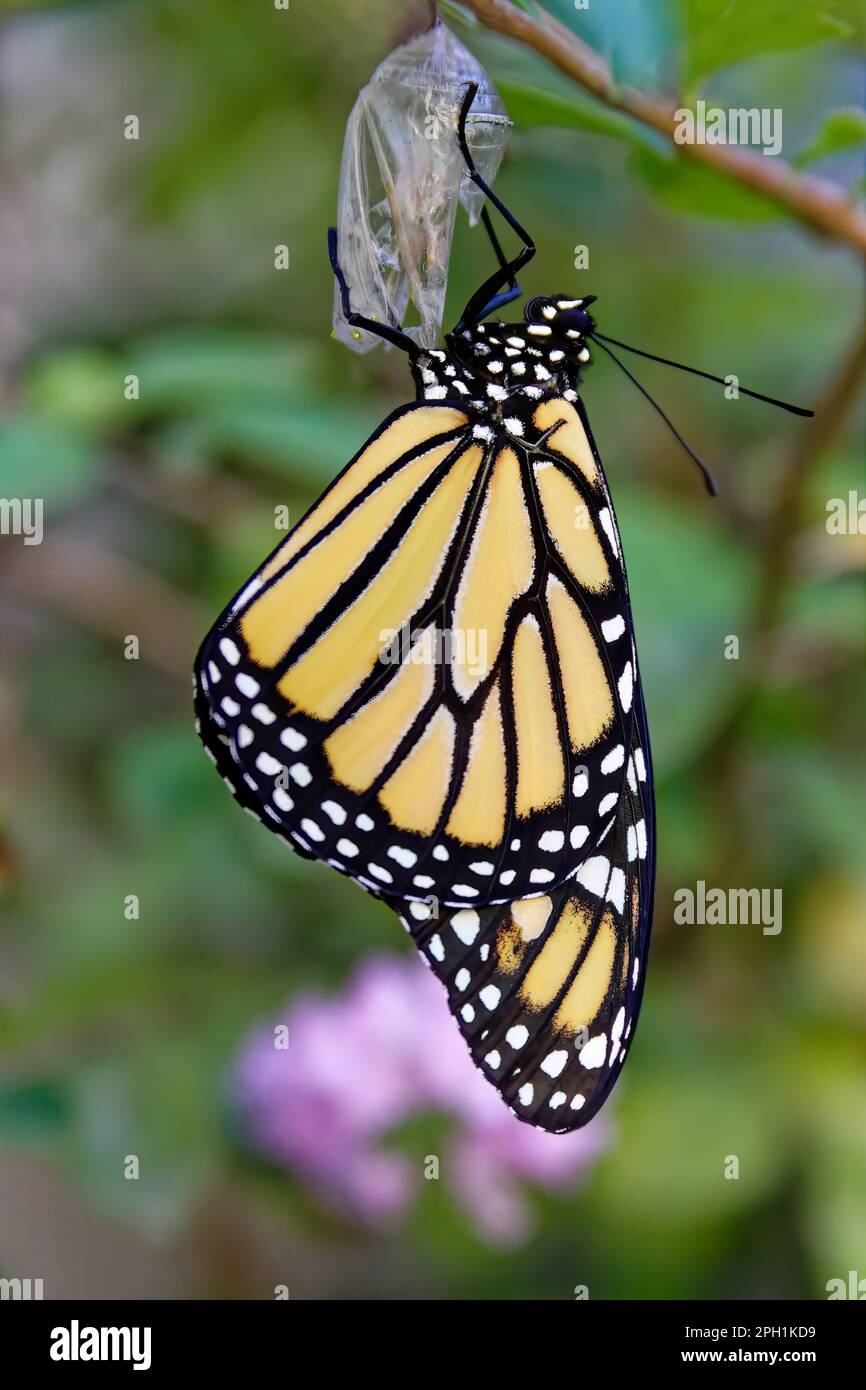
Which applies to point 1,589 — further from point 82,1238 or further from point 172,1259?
point 82,1238

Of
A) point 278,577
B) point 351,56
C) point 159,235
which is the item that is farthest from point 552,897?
point 159,235

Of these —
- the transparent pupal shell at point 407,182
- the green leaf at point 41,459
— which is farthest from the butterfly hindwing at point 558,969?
the green leaf at point 41,459

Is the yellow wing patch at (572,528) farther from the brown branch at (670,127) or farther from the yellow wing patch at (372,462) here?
the brown branch at (670,127)

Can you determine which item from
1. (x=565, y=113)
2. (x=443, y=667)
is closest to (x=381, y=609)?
(x=443, y=667)

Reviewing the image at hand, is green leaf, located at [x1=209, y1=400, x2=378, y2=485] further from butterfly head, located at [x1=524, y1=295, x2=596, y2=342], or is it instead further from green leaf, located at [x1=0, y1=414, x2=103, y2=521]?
butterfly head, located at [x1=524, y1=295, x2=596, y2=342]

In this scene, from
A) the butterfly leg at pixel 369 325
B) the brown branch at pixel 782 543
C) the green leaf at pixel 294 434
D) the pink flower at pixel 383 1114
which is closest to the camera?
the butterfly leg at pixel 369 325

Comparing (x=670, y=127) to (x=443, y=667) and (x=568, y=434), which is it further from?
(x=443, y=667)
